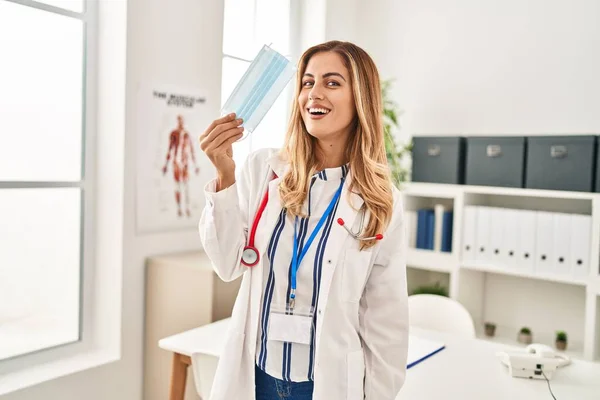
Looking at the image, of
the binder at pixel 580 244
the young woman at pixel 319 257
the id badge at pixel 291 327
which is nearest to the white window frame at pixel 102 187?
the young woman at pixel 319 257

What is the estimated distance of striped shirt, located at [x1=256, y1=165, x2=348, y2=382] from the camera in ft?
4.57

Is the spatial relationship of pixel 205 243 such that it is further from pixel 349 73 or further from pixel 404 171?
pixel 404 171

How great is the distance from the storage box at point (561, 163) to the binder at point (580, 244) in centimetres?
16

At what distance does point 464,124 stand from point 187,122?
1747mm

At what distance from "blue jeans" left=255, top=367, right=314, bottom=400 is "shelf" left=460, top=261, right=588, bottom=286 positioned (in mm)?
2015

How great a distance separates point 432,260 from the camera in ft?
11.1

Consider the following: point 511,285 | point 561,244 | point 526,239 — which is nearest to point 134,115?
point 526,239

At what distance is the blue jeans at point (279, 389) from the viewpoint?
140 centimetres

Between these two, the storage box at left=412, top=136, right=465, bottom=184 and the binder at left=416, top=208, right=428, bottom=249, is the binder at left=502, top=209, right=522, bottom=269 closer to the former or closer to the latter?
the storage box at left=412, top=136, right=465, bottom=184

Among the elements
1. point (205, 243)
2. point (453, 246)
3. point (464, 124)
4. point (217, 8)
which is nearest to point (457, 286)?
point (453, 246)

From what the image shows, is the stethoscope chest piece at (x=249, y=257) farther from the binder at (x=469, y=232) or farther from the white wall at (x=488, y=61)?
the white wall at (x=488, y=61)

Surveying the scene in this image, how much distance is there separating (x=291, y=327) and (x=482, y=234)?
2094mm

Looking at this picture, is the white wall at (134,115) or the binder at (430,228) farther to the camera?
the binder at (430,228)

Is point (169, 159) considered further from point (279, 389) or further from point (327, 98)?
point (279, 389)
